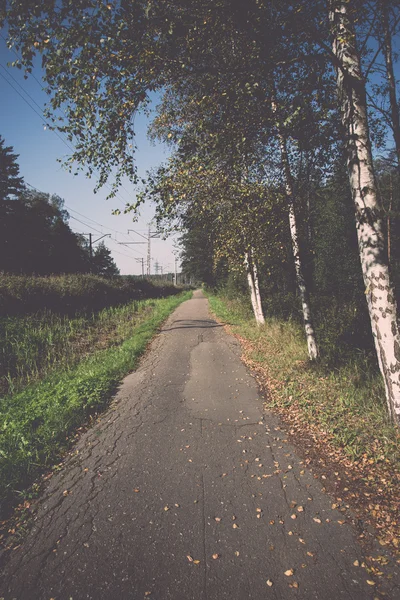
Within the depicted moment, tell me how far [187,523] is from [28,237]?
30139 millimetres

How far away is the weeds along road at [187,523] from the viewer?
2.16m

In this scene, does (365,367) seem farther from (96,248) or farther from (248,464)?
(96,248)

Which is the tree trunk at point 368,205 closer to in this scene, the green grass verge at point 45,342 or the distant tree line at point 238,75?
the distant tree line at point 238,75

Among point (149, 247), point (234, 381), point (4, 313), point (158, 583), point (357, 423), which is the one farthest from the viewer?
point (149, 247)

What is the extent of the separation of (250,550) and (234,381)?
13.2 feet

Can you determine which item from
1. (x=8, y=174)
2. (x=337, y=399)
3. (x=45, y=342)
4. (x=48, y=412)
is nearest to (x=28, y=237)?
(x=8, y=174)

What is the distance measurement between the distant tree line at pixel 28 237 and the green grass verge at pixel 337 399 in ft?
65.4

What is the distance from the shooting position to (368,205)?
11.7 feet

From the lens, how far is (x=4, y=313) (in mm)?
10539

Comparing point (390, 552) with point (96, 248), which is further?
point (96, 248)

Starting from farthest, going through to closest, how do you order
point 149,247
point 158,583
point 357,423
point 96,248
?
point 96,248 → point 149,247 → point 357,423 → point 158,583

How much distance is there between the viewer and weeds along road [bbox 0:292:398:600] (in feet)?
7.09

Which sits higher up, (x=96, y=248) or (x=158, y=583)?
(x=96, y=248)

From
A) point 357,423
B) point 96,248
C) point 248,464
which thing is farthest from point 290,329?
point 96,248
